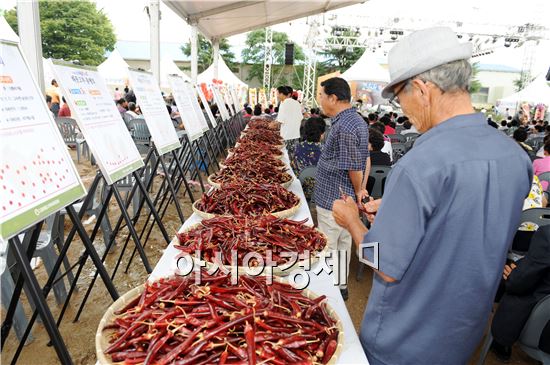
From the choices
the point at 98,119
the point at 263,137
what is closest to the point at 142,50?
the point at 263,137

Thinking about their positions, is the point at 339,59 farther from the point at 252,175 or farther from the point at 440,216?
the point at 440,216

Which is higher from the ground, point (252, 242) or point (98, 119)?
point (98, 119)

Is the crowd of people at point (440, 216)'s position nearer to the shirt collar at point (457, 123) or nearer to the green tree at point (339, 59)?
the shirt collar at point (457, 123)

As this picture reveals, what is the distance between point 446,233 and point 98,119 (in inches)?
84.3

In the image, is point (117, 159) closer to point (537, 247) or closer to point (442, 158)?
point (442, 158)

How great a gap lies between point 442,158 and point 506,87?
240 feet

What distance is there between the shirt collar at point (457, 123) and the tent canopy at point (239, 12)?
22.8 feet

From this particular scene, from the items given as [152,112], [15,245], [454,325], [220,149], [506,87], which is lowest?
[506,87]

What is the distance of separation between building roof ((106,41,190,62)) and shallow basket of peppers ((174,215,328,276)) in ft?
155

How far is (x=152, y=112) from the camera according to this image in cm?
346

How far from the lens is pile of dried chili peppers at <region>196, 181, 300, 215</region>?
289 centimetres

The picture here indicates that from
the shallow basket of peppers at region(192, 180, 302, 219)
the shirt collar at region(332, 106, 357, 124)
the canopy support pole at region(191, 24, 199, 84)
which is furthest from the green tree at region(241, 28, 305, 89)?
the shallow basket of peppers at region(192, 180, 302, 219)

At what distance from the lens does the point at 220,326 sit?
1.40m

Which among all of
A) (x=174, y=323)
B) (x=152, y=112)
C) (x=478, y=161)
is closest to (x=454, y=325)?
(x=478, y=161)
